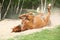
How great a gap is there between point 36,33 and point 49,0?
206 inches

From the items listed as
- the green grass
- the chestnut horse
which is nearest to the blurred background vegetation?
the chestnut horse

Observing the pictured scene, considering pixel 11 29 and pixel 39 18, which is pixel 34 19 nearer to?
pixel 39 18

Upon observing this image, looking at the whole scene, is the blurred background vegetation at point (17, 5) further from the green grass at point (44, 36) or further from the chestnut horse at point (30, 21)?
the green grass at point (44, 36)

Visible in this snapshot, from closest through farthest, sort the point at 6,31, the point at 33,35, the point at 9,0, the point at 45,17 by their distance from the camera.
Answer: the point at 33,35 < the point at 6,31 < the point at 45,17 < the point at 9,0

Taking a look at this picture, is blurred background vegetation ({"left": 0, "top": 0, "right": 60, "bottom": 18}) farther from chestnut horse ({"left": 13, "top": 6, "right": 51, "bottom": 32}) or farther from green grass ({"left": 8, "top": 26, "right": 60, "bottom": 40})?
green grass ({"left": 8, "top": 26, "right": 60, "bottom": 40})

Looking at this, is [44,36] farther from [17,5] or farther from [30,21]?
[17,5]

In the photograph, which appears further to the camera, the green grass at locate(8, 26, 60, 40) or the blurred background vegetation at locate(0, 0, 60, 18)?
the blurred background vegetation at locate(0, 0, 60, 18)

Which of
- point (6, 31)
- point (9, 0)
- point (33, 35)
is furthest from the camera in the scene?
point (9, 0)

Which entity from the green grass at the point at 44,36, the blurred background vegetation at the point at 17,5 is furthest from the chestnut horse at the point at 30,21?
the blurred background vegetation at the point at 17,5

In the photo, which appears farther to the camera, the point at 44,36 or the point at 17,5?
the point at 17,5

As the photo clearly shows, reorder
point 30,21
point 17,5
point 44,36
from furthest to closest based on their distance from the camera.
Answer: point 17,5 < point 30,21 < point 44,36

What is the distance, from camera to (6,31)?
24.7 ft

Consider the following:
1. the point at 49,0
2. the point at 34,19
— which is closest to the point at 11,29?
the point at 34,19

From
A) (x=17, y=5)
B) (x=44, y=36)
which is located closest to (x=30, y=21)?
(x=44, y=36)
